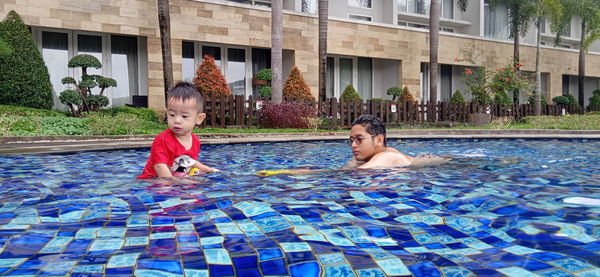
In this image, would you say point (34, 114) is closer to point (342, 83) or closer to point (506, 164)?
point (506, 164)

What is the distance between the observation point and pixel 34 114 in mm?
13789

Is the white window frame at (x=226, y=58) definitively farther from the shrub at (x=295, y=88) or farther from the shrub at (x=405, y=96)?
the shrub at (x=405, y=96)

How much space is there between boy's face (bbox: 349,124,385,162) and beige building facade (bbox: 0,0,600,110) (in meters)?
14.4

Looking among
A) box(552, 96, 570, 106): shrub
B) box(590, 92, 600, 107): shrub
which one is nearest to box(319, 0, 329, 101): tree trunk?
box(552, 96, 570, 106): shrub

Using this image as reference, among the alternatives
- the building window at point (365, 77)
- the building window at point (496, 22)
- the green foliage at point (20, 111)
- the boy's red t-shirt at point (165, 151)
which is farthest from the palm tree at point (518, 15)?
the boy's red t-shirt at point (165, 151)

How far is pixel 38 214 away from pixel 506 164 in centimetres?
542

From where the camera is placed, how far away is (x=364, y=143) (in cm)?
519

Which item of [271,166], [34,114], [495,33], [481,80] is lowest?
[271,166]

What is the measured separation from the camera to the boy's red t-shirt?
15.4 ft

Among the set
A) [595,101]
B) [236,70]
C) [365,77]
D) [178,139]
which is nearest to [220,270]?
[178,139]

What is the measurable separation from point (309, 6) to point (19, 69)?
14169 mm

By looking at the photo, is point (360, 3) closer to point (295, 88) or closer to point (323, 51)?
point (323, 51)

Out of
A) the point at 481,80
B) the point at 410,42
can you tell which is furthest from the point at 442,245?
the point at 410,42

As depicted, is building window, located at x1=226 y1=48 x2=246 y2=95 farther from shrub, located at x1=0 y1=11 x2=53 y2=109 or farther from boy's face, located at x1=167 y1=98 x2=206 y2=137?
boy's face, located at x1=167 y1=98 x2=206 y2=137
